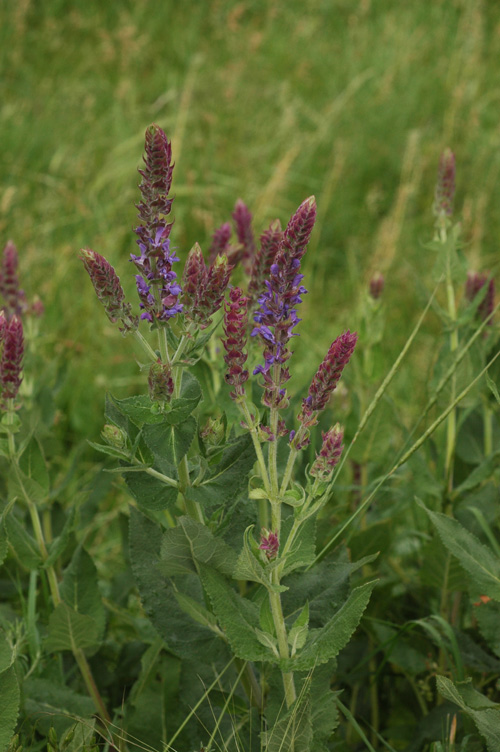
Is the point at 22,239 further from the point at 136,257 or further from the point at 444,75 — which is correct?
the point at 444,75

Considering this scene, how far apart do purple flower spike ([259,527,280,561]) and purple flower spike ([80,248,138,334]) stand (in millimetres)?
417

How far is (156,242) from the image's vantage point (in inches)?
53.0

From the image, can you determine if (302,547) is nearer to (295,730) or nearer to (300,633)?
(300,633)

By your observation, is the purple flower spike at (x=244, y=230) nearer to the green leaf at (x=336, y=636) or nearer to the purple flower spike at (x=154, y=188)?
the purple flower spike at (x=154, y=188)

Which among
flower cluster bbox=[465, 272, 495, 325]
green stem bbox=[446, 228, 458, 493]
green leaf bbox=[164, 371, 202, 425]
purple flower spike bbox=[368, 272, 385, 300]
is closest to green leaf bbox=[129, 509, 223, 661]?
green leaf bbox=[164, 371, 202, 425]

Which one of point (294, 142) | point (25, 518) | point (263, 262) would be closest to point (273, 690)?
point (263, 262)

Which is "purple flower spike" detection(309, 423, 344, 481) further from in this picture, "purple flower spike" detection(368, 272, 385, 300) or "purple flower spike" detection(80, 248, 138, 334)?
"purple flower spike" detection(368, 272, 385, 300)

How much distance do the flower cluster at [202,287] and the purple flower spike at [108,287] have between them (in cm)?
10

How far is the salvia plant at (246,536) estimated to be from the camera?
4.51 feet

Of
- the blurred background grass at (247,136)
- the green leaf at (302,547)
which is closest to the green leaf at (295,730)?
the green leaf at (302,547)

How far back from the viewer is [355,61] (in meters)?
5.96

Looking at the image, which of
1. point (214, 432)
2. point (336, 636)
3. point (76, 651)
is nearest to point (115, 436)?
point (214, 432)

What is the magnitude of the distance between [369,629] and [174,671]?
526 millimetres

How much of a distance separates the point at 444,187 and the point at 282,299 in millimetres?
1044
